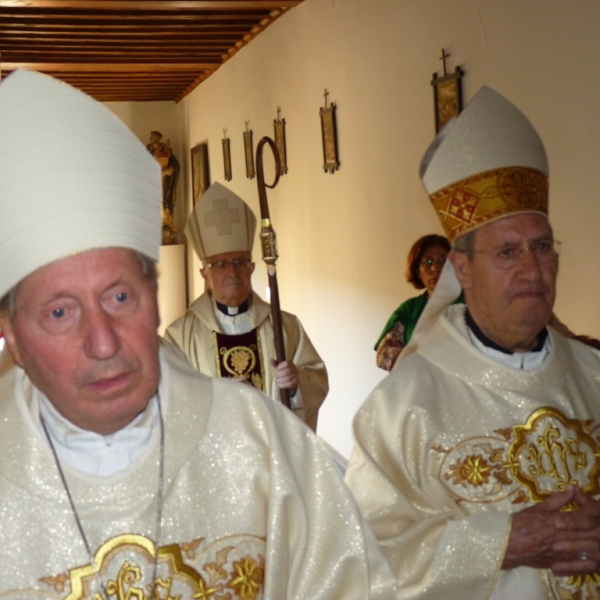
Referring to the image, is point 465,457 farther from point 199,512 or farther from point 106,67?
point 106,67

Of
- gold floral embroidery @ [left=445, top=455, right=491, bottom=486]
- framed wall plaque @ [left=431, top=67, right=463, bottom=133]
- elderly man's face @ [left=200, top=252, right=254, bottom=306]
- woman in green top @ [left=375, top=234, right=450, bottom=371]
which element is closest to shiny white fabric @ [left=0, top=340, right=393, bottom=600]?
gold floral embroidery @ [left=445, top=455, right=491, bottom=486]

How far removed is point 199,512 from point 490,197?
1.63m

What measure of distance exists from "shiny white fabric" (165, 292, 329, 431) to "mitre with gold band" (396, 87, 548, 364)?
118 inches

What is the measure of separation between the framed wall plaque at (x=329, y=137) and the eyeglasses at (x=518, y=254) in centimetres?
675

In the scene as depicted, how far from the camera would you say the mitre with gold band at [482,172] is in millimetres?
3539

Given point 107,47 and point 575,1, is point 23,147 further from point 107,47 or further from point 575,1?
point 107,47

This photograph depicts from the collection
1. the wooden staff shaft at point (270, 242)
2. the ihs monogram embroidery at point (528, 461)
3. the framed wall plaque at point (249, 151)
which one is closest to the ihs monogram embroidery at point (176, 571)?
the ihs monogram embroidery at point (528, 461)

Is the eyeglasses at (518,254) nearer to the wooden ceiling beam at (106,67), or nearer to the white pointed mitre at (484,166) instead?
the white pointed mitre at (484,166)

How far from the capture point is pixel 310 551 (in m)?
2.41

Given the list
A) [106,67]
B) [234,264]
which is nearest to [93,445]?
[234,264]

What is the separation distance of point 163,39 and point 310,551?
1166 centimetres

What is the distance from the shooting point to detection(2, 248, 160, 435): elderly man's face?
6.96 ft

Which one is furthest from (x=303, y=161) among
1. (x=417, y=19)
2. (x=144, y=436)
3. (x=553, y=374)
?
(x=144, y=436)

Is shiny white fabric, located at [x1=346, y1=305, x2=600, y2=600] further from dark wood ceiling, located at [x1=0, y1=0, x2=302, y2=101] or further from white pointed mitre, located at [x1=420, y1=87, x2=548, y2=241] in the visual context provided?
dark wood ceiling, located at [x1=0, y1=0, x2=302, y2=101]
